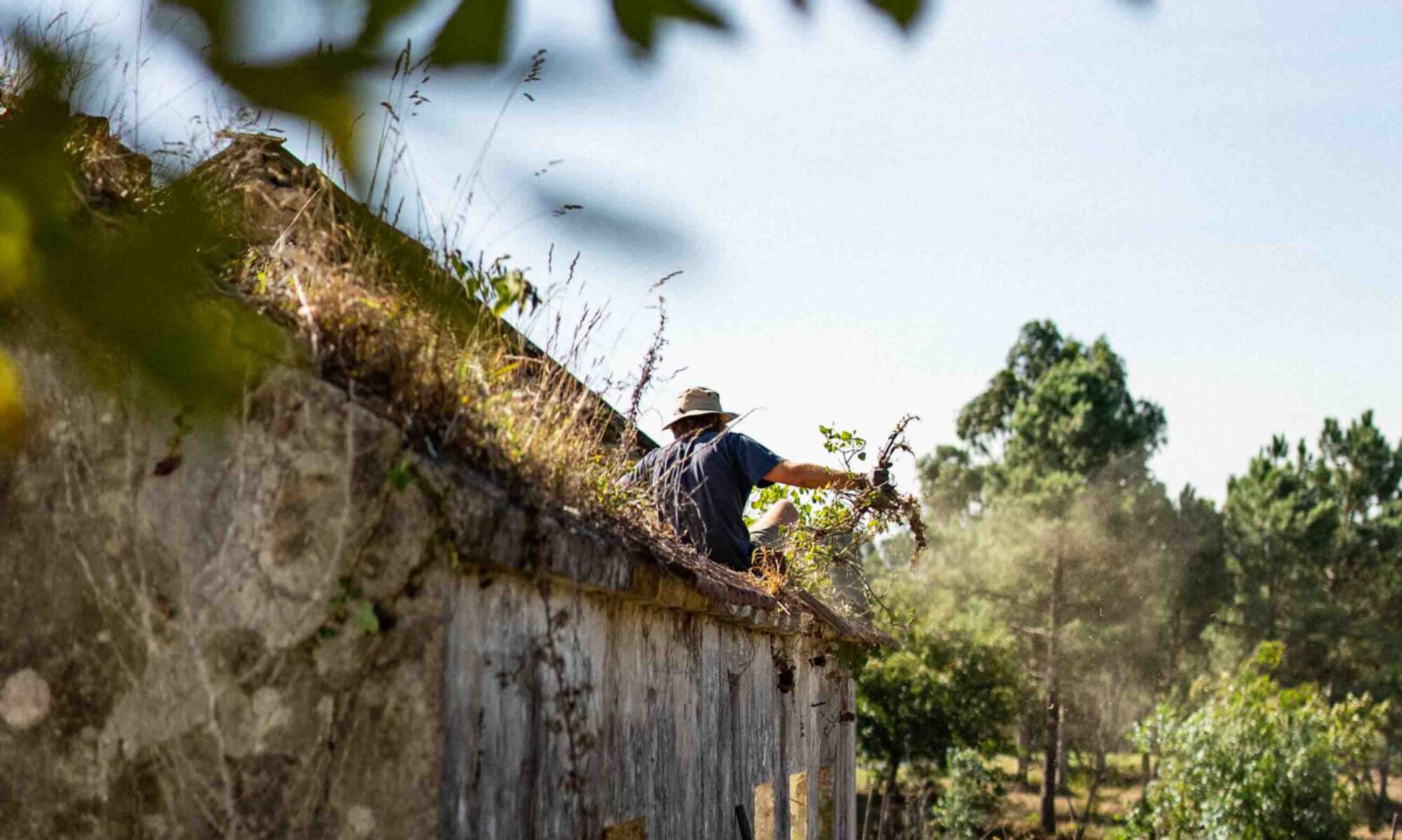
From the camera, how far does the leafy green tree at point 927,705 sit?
94.7 feet

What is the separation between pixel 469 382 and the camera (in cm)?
340

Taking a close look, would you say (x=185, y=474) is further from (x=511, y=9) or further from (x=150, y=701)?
(x=511, y=9)

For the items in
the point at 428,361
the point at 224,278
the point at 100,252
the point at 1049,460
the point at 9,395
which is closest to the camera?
the point at 100,252

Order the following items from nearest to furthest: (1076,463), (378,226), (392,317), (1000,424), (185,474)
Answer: (378,226) → (392,317) → (185,474) → (1076,463) → (1000,424)

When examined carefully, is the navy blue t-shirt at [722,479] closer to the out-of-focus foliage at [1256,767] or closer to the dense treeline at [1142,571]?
the out-of-focus foliage at [1256,767]

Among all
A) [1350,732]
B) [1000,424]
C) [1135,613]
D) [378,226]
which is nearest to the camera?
[378,226]

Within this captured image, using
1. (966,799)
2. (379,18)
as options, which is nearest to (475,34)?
(379,18)

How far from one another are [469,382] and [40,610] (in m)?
1.13

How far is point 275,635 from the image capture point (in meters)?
3.18

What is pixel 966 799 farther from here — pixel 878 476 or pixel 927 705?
pixel 878 476

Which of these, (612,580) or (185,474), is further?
(612,580)

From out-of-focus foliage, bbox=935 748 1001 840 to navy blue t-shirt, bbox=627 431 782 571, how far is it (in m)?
20.6

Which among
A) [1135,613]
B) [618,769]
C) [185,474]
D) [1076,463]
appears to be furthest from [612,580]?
[1076,463]

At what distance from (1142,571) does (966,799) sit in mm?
15426
